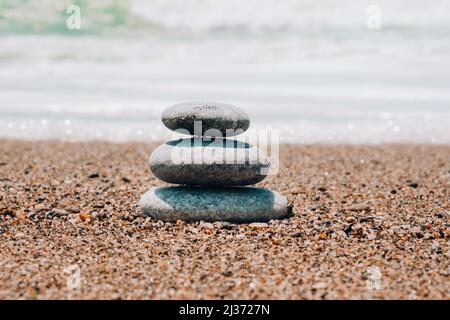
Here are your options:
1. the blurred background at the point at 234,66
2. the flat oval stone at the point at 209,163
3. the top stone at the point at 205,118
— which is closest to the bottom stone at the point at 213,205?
the flat oval stone at the point at 209,163

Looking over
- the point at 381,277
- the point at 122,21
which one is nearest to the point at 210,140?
the point at 381,277

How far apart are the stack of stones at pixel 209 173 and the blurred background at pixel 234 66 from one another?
462 centimetres

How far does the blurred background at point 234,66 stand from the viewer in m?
11.1

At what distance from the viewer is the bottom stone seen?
543 cm

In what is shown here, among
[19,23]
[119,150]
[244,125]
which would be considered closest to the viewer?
[244,125]

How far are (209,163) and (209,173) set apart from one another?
0.33ft

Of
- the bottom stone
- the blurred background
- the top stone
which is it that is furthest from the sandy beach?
the blurred background

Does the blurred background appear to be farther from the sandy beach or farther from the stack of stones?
the stack of stones

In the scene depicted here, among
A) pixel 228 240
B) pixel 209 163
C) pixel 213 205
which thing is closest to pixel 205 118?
pixel 209 163

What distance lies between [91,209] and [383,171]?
4.20m

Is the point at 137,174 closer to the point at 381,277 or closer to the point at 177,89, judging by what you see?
the point at 381,277

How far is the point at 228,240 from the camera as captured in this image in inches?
195

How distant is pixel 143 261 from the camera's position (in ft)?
Answer: 14.4

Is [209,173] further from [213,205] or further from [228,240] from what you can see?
[228,240]
